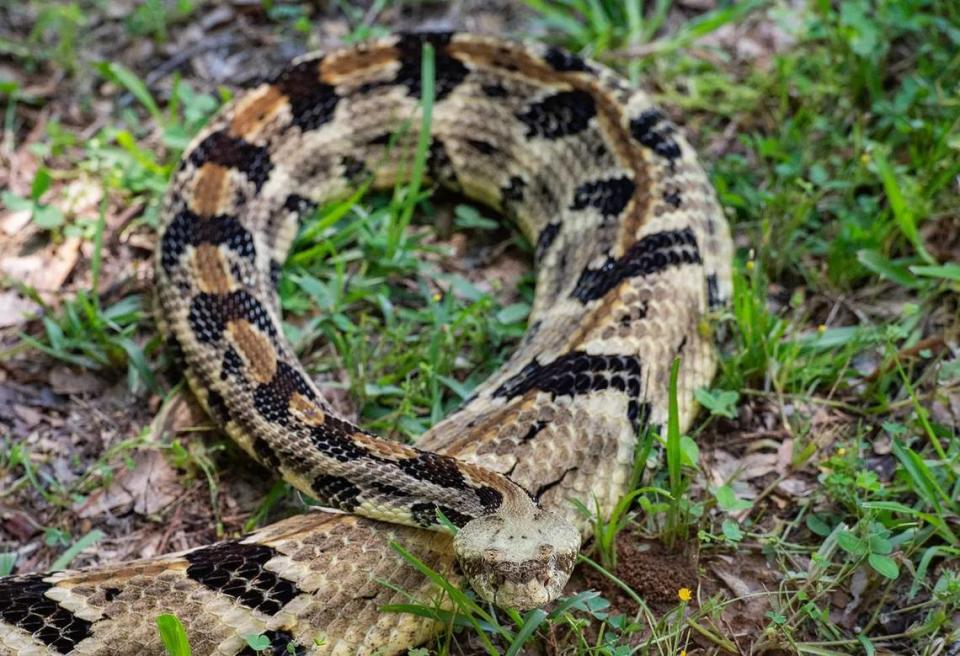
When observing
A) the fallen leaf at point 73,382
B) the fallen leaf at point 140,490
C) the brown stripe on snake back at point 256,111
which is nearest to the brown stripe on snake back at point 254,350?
the fallen leaf at point 140,490

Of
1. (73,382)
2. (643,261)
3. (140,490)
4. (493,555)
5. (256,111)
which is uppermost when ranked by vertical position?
(256,111)

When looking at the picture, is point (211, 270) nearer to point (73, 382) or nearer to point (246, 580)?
point (73, 382)

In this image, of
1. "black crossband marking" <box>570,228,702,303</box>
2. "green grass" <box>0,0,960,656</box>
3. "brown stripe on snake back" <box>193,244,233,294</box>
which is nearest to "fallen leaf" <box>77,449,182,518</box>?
Answer: "green grass" <box>0,0,960,656</box>

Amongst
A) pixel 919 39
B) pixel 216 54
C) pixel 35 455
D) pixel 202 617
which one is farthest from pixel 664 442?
pixel 216 54

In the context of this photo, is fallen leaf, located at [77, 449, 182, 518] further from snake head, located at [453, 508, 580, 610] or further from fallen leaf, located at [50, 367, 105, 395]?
snake head, located at [453, 508, 580, 610]

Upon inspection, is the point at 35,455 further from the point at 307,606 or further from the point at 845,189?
the point at 845,189

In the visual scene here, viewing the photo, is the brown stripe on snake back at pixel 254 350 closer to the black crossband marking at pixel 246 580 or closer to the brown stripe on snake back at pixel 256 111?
the black crossband marking at pixel 246 580

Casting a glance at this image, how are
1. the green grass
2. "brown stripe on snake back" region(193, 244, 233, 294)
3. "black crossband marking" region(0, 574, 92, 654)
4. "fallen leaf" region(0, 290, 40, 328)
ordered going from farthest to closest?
1. "fallen leaf" region(0, 290, 40, 328)
2. "brown stripe on snake back" region(193, 244, 233, 294)
3. the green grass
4. "black crossband marking" region(0, 574, 92, 654)

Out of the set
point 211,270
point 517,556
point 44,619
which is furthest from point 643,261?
point 44,619
